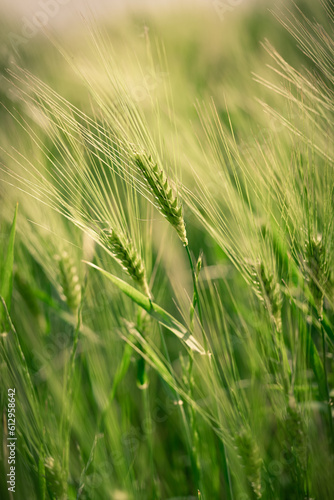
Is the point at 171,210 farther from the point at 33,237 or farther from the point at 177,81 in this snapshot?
the point at 177,81

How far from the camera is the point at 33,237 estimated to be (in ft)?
2.49

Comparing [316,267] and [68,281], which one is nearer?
Result: [316,267]

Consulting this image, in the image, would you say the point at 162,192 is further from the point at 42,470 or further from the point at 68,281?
the point at 42,470

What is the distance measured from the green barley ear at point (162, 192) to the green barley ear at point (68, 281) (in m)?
0.26

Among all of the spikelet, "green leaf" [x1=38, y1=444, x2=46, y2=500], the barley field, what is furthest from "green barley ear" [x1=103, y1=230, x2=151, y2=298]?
"green leaf" [x1=38, y1=444, x2=46, y2=500]

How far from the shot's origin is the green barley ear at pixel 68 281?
654 mm

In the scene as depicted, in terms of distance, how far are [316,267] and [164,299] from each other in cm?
47

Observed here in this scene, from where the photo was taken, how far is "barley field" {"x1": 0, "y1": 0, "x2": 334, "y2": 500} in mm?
497

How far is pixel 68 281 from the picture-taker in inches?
25.7

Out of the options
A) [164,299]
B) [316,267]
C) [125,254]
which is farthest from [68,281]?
[316,267]

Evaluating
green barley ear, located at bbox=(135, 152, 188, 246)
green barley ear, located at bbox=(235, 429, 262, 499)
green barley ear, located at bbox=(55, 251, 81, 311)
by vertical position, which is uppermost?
green barley ear, located at bbox=(135, 152, 188, 246)

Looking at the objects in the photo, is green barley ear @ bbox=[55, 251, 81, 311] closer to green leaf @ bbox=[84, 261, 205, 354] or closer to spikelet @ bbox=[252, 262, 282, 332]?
green leaf @ bbox=[84, 261, 205, 354]

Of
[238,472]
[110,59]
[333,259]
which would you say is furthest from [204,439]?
[110,59]

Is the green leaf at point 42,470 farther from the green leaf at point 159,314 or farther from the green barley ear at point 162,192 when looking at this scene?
the green barley ear at point 162,192
